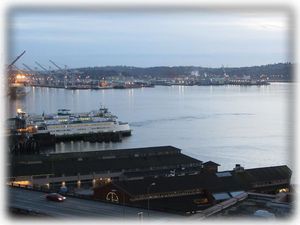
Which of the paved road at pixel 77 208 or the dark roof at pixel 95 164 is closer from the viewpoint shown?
the paved road at pixel 77 208

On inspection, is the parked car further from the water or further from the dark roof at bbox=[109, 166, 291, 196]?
the water

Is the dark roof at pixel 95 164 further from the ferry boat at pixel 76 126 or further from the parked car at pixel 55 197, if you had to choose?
the ferry boat at pixel 76 126

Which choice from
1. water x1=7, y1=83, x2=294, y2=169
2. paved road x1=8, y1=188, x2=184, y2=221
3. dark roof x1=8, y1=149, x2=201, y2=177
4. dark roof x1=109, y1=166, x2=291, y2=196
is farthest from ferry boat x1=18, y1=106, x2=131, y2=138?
paved road x1=8, y1=188, x2=184, y2=221

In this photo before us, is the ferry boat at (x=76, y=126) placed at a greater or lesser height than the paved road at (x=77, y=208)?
lesser

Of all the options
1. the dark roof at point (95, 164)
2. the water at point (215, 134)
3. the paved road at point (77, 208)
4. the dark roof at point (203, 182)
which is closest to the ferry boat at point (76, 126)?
the water at point (215, 134)

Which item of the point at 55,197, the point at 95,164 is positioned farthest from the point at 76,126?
the point at 55,197

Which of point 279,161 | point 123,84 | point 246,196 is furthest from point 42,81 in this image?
point 246,196
